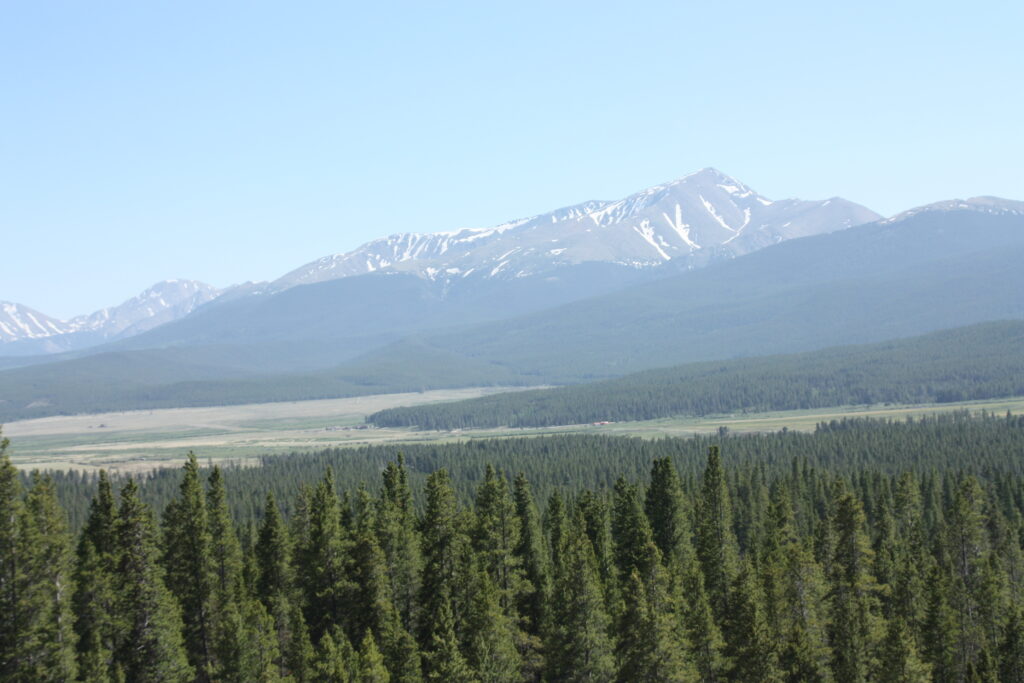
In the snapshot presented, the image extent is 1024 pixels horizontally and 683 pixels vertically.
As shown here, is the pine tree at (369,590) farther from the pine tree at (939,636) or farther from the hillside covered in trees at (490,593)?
the pine tree at (939,636)

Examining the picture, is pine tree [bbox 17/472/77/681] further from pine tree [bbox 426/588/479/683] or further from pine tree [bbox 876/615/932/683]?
pine tree [bbox 876/615/932/683]

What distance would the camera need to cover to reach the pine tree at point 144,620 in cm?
5591

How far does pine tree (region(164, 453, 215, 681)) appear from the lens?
61750 millimetres

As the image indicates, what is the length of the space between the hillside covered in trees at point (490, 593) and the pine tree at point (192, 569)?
0.12 meters

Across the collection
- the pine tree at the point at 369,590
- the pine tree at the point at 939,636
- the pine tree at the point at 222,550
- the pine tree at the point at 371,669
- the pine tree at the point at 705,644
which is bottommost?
the pine tree at the point at 939,636

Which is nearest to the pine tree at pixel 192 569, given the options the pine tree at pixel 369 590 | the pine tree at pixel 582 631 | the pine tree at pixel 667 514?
the pine tree at pixel 369 590

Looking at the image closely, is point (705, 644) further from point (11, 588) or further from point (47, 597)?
point (11, 588)

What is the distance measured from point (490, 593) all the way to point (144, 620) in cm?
1788

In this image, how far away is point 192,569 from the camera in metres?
62.9

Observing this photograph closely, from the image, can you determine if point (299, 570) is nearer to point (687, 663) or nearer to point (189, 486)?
point (189, 486)

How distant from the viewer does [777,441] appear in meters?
166

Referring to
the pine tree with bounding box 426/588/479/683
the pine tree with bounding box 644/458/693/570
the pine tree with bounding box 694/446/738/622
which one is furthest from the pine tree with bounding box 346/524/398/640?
the pine tree with bounding box 694/446/738/622

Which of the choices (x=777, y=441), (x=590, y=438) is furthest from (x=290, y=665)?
(x=590, y=438)

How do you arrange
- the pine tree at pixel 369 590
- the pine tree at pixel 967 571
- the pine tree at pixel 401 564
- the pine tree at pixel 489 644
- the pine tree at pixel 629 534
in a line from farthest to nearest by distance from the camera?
1. the pine tree at pixel 629 534
2. the pine tree at pixel 401 564
3. the pine tree at pixel 967 571
4. the pine tree at pixel 369 590
5. the pine tree at pixel 489 644
